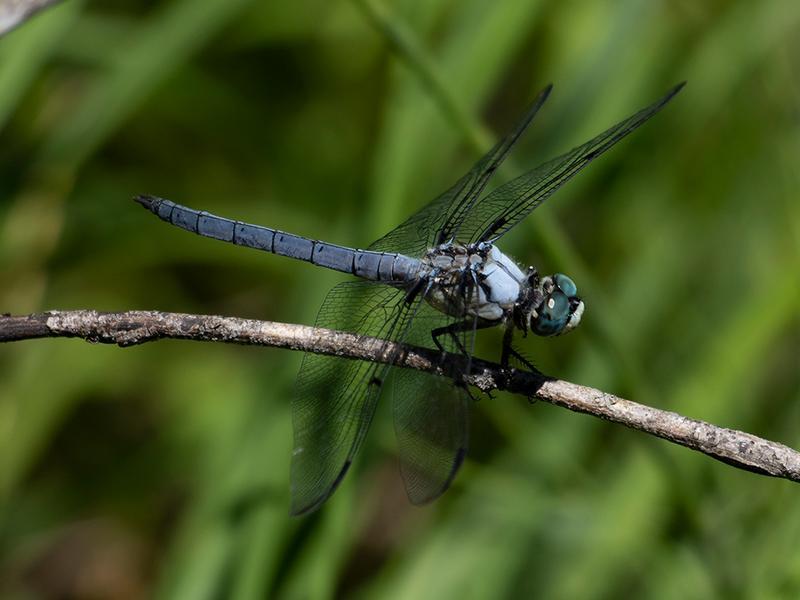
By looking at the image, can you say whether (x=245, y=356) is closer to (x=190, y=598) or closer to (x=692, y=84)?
(x=190, y=598)

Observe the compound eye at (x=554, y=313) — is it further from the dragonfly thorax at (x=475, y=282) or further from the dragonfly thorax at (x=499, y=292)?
the dragonfly thorax at (x=475, y=282)

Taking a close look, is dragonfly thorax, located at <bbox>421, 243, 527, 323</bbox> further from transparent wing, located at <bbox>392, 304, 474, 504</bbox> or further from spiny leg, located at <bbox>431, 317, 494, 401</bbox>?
transparent wing, located at <bbox>392, 304, 474, 504</bbox>

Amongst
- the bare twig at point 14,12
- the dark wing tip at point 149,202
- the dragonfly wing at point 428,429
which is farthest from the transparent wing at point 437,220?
the bare twig at point 14,12

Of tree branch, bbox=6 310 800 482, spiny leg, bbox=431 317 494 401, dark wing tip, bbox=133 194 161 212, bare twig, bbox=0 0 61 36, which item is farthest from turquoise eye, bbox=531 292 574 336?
bare twig, bbox=0 0 61 36

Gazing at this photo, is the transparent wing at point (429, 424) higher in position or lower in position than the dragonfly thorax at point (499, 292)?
lower

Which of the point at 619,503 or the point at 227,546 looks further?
the point at 619,503

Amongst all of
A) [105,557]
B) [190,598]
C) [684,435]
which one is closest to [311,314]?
[190,598]
